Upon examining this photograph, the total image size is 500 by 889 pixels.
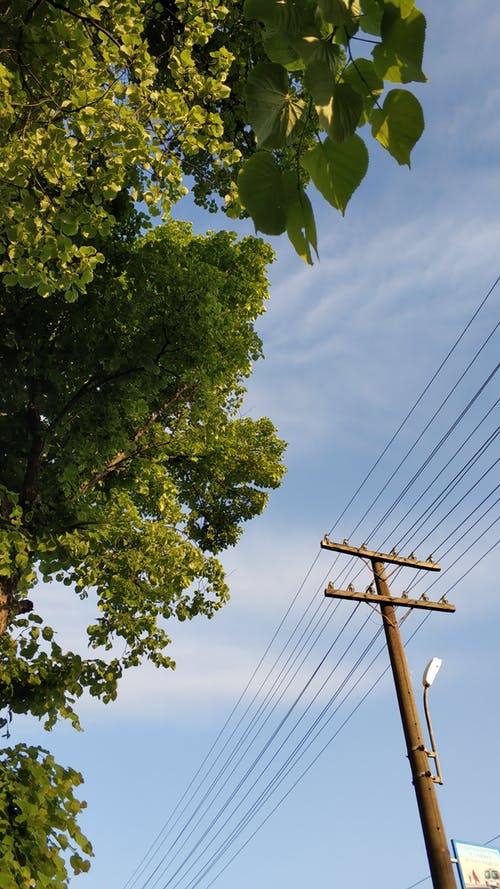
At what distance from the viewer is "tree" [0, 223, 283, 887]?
689cm

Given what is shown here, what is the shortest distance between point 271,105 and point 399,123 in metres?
0.19

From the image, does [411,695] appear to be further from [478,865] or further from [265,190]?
[265,190]

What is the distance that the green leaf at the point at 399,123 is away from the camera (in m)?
0.99

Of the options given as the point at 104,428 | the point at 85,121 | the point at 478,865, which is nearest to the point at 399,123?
the point at 85,121

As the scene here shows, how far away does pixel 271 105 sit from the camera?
1.03 metres

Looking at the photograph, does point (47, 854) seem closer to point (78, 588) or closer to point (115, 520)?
point (78, 588)

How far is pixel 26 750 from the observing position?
5.59 meters

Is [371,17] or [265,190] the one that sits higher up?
[371,17]

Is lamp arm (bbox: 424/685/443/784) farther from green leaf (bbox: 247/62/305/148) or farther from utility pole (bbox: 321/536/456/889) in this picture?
green leaf (bbox: 247/62/305/148)

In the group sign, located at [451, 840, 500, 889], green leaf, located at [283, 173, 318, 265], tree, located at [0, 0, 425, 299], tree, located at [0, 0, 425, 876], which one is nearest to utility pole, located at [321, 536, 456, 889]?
tree, located at [0, 0, 425, 876]

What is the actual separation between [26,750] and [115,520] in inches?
181

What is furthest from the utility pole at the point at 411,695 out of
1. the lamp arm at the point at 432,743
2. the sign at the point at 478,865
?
the sign at the point at 478,865

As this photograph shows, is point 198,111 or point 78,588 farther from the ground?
point 198,111

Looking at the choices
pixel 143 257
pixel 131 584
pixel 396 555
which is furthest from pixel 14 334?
pixel 396 555
